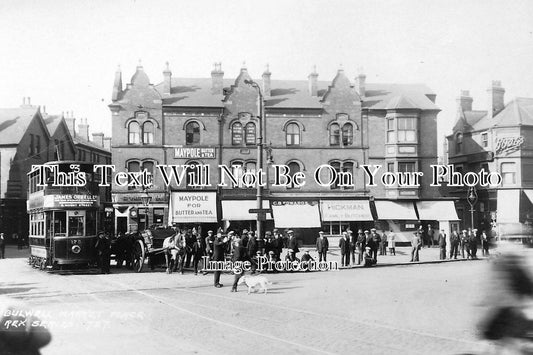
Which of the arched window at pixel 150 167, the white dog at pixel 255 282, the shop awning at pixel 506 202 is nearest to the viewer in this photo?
the white dog at pixel 255 282

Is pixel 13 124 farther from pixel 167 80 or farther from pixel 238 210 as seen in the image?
pixel 238 210

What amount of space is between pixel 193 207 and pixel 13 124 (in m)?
15.9

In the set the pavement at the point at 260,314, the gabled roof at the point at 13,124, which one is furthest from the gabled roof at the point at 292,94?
the pavement at the point at 260,314

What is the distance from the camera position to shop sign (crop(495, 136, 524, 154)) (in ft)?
100

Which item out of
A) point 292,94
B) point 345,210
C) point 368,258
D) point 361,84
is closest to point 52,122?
point 292,94

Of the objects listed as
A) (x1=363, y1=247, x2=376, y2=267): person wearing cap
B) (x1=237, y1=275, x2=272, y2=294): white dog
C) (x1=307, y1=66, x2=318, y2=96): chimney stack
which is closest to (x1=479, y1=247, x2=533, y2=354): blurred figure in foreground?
(x1=237, y1=275, x2=272, y2=294): white dog

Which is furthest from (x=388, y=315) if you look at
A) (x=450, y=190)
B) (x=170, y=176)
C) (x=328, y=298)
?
(x=450, y=190)

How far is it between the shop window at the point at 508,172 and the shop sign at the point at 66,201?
24685mm

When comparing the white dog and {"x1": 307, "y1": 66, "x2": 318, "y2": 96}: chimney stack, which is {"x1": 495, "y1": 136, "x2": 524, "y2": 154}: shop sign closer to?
{"x1": 307, "y1": 66, "x2": 318, "y2": 96}: chimney stack

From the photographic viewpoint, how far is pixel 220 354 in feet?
26.4

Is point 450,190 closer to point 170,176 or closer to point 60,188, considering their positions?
point 170,176

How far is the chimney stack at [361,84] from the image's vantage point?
38000 mm

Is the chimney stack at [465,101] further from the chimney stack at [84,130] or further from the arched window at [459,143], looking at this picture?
the chimney stack at [84,130]

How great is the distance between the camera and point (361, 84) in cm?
3825
